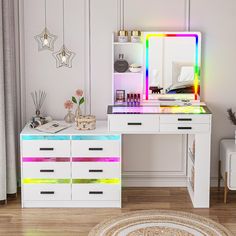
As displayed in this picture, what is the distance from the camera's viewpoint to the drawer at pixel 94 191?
5.51m

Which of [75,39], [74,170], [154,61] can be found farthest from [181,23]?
[74,170]

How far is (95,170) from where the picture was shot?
18.0ft

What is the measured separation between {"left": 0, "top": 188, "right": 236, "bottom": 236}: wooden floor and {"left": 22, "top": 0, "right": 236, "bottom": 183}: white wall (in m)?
0.71

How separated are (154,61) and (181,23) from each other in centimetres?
44

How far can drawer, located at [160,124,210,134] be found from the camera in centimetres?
542

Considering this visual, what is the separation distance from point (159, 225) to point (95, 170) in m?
0.79

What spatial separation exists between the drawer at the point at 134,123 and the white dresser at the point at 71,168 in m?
0.08

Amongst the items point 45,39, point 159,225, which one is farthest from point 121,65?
point 159,225

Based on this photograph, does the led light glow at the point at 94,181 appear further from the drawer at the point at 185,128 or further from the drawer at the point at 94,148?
the drawer at the point at 185,128

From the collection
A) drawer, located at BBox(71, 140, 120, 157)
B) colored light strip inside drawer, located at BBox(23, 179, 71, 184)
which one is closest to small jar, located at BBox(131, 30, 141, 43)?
drawer, located at BBox(71, 140, 120, 157)

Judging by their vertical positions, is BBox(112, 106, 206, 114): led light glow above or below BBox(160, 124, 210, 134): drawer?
above

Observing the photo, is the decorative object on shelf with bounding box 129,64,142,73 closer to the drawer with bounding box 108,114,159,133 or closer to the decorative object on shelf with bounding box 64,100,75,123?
the drawer with bounding box 108,114,159,133

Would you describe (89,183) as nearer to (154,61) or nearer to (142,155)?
(142,155)

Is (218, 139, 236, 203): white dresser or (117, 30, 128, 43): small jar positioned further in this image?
(117, 30, 128, 43): small jar
